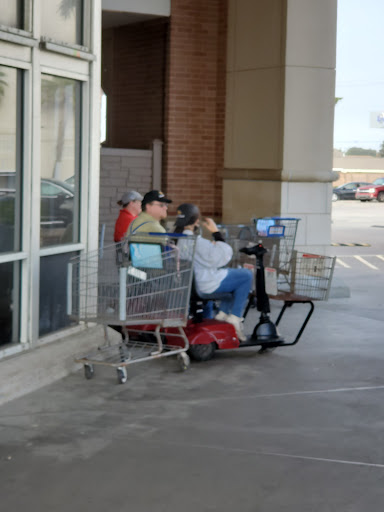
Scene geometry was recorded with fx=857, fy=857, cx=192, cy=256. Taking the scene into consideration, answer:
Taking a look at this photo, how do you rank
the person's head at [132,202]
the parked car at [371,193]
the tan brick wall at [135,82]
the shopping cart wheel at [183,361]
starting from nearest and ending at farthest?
1. the shopping cart wheel at [183,361]
2. the person's head at [132,202]
3. the tan brick wall at [135,82]
4. the parked car at [371,193]

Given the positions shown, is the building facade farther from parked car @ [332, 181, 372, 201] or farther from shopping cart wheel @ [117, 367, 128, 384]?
parked car @ [332, 181, 372, 201]

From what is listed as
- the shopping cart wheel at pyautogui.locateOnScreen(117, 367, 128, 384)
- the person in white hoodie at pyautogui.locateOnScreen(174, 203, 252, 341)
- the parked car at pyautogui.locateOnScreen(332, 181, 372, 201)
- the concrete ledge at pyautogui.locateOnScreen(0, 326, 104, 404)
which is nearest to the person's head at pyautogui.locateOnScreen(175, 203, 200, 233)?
the person in white hoodie at pyautogui.locateOnScreen(174, 203, 252, 341)

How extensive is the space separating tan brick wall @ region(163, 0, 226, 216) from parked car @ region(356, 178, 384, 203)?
135 feet

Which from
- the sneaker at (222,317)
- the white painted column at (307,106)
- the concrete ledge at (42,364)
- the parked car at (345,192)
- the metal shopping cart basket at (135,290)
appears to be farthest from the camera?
the parked car at (345,192)

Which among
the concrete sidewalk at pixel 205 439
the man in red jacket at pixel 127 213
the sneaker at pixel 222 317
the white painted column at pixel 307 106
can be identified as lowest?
the concrete sidewalk at pixel 205 439

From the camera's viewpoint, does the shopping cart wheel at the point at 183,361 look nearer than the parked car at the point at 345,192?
Yes

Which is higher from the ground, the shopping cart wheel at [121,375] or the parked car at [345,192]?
the parked car at [345,192]

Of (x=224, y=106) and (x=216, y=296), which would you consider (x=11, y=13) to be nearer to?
(x=216, y=296)

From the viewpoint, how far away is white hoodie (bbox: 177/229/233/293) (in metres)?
8.58

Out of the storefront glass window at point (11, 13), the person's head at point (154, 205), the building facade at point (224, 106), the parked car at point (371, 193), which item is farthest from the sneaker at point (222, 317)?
the parked car at point (371, 193)

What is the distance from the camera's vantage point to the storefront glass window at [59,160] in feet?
26.6

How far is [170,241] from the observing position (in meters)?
8.13

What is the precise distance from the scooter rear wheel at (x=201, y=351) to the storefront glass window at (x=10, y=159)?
2.10 metres

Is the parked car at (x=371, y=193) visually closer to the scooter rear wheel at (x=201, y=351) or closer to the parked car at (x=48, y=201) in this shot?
the scooter rear wheel at (x=201, y=351)
